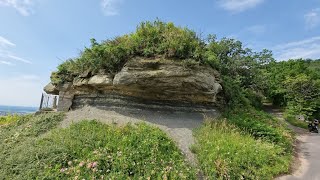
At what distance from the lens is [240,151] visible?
24.6ft

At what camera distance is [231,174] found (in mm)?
6664

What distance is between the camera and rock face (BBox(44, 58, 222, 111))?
955 cm

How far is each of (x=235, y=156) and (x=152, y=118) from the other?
405 centimetres

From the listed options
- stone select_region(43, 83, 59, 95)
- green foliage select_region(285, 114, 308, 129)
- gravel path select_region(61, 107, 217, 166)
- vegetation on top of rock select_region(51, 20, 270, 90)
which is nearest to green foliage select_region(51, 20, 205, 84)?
vegetation on top of rock select_region(51, 20, 270, 90)

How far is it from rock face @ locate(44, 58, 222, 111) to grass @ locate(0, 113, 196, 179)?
6.97 ft

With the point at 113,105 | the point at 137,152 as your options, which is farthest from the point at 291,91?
the point at 137,152

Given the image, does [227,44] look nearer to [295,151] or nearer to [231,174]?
[295,151]

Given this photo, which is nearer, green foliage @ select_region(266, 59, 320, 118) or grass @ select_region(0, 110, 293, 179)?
grass @ select_region(0, 110, 293, 179)

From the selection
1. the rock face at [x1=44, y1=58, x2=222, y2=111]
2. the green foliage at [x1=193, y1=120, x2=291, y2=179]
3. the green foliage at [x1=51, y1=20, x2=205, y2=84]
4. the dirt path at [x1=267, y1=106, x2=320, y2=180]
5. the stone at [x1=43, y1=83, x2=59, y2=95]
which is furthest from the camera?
the stone at [x1=43, y1=83, x2=59, y2=95]

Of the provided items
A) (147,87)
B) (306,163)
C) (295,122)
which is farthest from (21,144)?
(295,122)

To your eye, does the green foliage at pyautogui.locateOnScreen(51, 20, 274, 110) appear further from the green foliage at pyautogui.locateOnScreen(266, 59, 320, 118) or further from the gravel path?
the green foliage at pyautogui.locateOnScreen(266, 59, 320, 118)

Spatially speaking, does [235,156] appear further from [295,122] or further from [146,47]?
[295,122]

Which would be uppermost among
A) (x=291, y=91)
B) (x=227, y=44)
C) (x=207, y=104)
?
(x=227, y=44)

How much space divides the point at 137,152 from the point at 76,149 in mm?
1731
